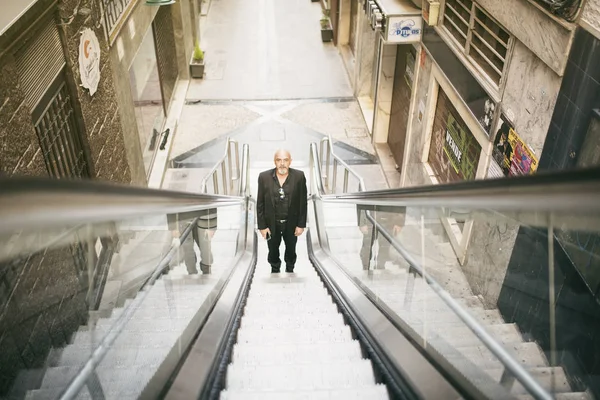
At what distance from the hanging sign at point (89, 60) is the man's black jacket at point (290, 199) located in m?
1.92

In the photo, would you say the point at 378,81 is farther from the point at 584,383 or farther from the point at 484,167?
the point at 584,383

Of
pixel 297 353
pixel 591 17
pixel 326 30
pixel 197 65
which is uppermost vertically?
pixel 591 17

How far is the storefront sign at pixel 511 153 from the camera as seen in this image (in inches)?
169

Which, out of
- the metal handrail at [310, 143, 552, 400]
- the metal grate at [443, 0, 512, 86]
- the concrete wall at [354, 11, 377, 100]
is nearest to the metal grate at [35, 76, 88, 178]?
the metal handrail at [310, 143, 552, 400]

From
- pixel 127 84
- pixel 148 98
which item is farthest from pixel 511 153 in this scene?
pixel 148 98

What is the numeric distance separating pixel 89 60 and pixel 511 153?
13.6 feet

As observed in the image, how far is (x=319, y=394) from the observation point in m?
2.12

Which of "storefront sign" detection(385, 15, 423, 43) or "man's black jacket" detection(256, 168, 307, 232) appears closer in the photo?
"man's black jacket" detection(256, 168, 307, 232)

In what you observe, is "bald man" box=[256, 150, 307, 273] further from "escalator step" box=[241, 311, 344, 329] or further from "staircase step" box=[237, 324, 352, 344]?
A: "staircase step" box=[237, 324, 352, 344]

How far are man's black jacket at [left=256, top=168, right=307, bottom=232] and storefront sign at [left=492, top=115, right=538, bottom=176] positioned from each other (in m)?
1.90

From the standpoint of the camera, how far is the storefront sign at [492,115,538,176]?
14.1 feet

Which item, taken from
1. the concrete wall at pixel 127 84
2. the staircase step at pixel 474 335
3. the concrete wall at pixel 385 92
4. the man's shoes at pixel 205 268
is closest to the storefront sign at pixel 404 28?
the concrete wall at pixel 385 92

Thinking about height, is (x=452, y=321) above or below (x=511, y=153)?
above

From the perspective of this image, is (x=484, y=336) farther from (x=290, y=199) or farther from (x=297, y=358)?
(x=290, y=199)
